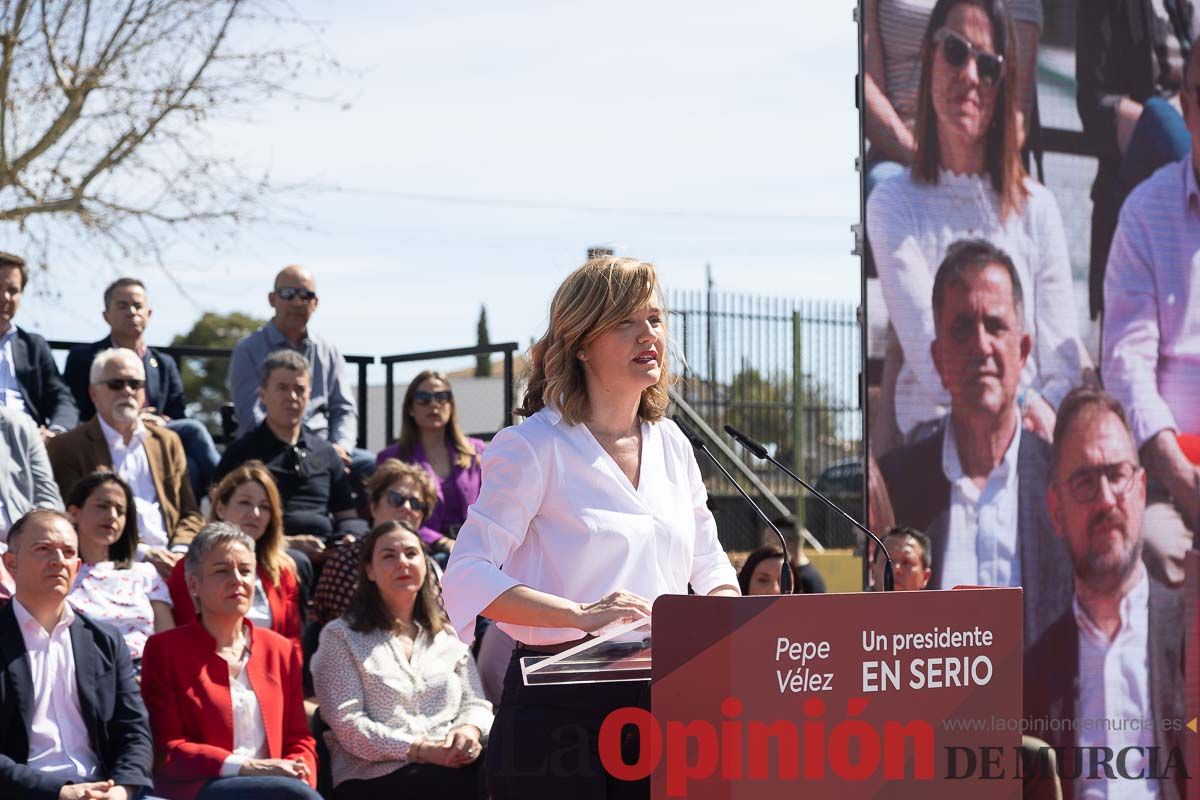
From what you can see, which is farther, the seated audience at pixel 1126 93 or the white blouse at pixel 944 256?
the seated audience at pixel 1126 93

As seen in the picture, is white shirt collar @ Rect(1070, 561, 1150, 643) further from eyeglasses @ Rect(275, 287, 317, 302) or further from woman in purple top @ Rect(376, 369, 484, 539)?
eyeglasses @ Rect(275, 287, 317, 302)

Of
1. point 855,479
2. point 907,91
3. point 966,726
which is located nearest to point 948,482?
point 907,91

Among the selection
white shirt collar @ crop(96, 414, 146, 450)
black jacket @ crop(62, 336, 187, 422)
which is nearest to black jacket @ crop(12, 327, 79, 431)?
black jacket @ crop(62, 336, 187, 422)

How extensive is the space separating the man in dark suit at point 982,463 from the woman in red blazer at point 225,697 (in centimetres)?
243

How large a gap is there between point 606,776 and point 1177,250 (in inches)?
185

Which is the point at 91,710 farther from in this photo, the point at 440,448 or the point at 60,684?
the point at 440,448

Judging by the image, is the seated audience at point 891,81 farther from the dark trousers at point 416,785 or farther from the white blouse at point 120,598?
the white blouse at point 120,598

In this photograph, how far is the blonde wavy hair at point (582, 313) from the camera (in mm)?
2764

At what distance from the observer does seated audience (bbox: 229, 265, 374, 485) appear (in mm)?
7562

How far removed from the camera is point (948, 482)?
5910mm

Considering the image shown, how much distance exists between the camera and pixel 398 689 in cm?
554

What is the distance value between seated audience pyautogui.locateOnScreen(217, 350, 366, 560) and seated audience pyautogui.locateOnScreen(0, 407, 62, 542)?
969 millimetres

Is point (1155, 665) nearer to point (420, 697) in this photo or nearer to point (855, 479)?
point (420, 697)

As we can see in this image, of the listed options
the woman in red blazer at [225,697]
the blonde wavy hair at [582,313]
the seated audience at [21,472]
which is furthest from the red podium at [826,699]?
the seated audience at [21,472]
